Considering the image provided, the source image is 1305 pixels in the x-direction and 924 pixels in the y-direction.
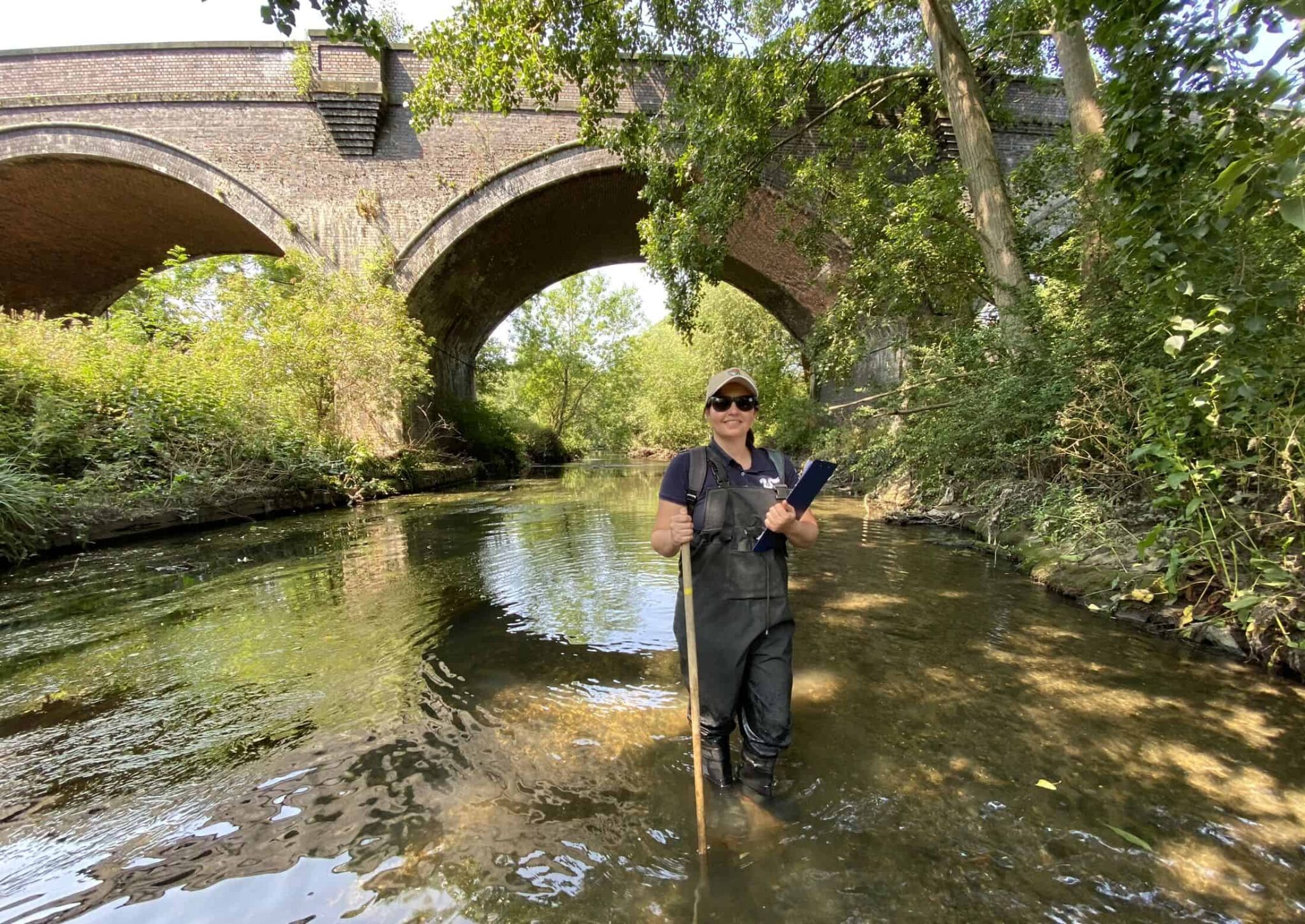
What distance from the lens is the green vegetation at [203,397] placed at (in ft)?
25.6

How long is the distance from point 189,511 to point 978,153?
12.8m

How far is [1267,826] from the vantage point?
6.89 ft

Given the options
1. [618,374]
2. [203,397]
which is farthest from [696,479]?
[618,374]

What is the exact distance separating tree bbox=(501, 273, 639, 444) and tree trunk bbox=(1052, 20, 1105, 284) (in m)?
27.0

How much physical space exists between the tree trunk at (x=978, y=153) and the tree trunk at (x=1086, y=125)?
0.83 metres

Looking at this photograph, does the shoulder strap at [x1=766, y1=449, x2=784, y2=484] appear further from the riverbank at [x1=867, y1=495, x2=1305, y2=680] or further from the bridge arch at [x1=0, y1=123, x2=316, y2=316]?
the bridge arch at [x1=0, y1=123, x2=316, y2=316]

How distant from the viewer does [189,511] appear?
8938mm

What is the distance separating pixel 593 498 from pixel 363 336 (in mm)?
6829

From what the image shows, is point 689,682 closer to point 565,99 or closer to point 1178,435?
point 1178,435

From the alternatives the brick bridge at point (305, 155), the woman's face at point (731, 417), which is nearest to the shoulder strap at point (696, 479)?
the woman's face at point (731, 417)

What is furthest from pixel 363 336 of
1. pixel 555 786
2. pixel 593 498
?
pixel 555 786

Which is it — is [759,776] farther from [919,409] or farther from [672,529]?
[919,409]

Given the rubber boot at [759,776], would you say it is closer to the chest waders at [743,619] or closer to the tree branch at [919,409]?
the chest waders at [743,619]

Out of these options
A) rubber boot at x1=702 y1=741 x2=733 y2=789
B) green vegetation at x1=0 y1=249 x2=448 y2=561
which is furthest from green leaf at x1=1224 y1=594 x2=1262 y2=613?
green vegetation at x1=0 y1=249 x2=448 y2=561
